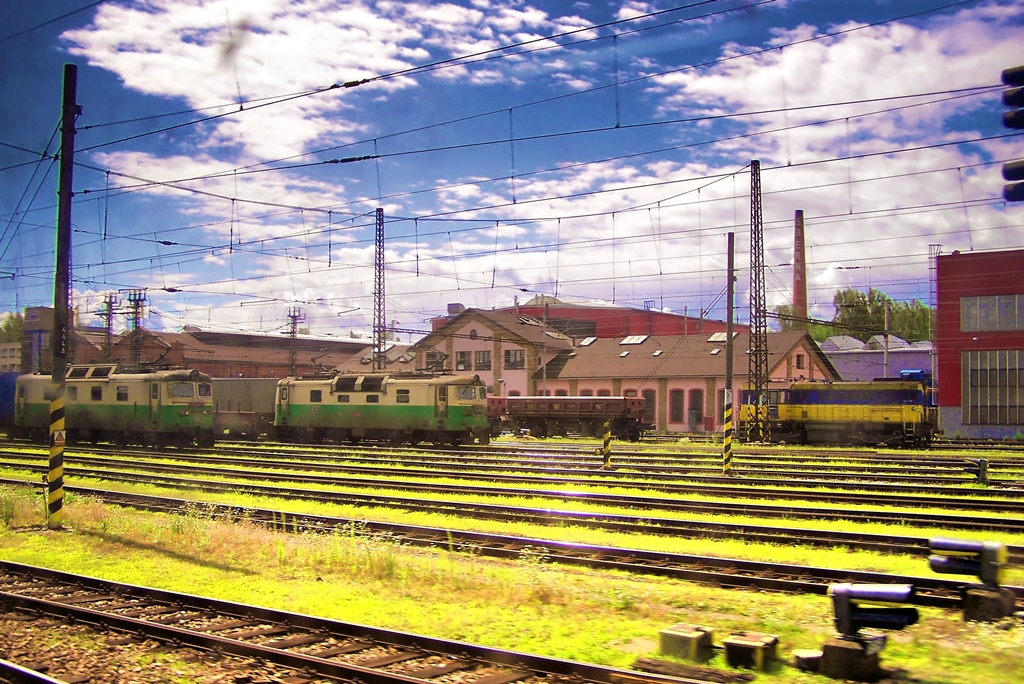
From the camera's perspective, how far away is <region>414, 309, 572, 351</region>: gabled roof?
5941 centimetres

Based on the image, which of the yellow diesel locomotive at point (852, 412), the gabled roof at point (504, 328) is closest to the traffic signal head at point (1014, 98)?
the yellow diesel locomotive at point (852, 412)

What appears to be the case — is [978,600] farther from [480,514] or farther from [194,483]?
[194,483]

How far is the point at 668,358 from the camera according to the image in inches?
2130

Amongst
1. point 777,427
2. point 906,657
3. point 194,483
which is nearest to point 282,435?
point 194,483

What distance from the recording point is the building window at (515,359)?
5966 cm

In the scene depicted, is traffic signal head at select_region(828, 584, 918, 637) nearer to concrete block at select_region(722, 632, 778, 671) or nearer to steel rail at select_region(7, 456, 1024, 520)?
concrete block at select_region(722, 632, 778, 671)

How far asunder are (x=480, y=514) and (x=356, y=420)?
19825 mm

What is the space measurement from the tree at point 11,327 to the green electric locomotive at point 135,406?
38.9 meters

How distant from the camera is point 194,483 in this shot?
21.5 metres

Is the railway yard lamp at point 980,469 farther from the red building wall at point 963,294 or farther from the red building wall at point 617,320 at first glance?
the red building wall at point 617,320

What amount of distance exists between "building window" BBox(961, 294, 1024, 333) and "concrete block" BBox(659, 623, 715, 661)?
39.8 m

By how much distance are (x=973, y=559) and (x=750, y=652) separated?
7.33ft

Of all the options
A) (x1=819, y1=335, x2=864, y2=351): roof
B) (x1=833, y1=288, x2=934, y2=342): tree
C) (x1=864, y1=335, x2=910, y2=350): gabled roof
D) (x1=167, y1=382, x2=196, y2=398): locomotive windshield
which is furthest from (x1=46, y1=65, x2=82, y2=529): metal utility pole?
(x1=819, y1=335, x2=864, y2=351): roof

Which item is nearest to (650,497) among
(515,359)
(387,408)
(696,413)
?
(387,408)
